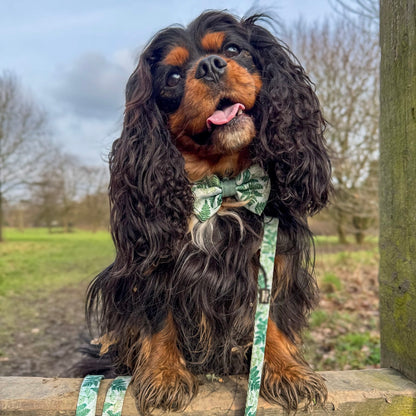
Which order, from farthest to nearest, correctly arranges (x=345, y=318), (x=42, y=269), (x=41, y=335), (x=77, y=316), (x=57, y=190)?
(x=57, y=190) < (x=42, y=269) < (x=77, y=316) < (x=345, y=318) < (x=41, y=335)

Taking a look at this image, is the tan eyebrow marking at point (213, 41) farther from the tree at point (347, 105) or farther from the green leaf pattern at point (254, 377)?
the tree at point (347, 105)

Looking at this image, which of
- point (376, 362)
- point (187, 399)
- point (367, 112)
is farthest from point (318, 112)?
point (367, 112)

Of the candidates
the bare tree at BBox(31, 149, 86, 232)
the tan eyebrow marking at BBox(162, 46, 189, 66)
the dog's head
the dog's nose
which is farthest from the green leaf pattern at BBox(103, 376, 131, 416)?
the bare tree at BBox(31, 149, 86, 232)

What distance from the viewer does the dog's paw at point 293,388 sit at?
4.11ft

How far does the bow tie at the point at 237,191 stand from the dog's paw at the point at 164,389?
0.56m

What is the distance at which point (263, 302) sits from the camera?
1338 millimetres

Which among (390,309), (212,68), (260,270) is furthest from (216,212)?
(390,309)

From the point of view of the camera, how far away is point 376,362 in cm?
308

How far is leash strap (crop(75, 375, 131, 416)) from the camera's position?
1172mm

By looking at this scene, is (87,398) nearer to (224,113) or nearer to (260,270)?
(260,270)

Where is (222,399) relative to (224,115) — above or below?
below

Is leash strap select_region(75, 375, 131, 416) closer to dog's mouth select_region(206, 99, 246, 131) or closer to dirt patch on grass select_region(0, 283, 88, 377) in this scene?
dog's mouth select_region(206, 99, 246, 131)

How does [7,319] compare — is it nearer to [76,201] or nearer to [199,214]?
[199,214]

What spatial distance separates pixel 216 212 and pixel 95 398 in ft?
2.44
